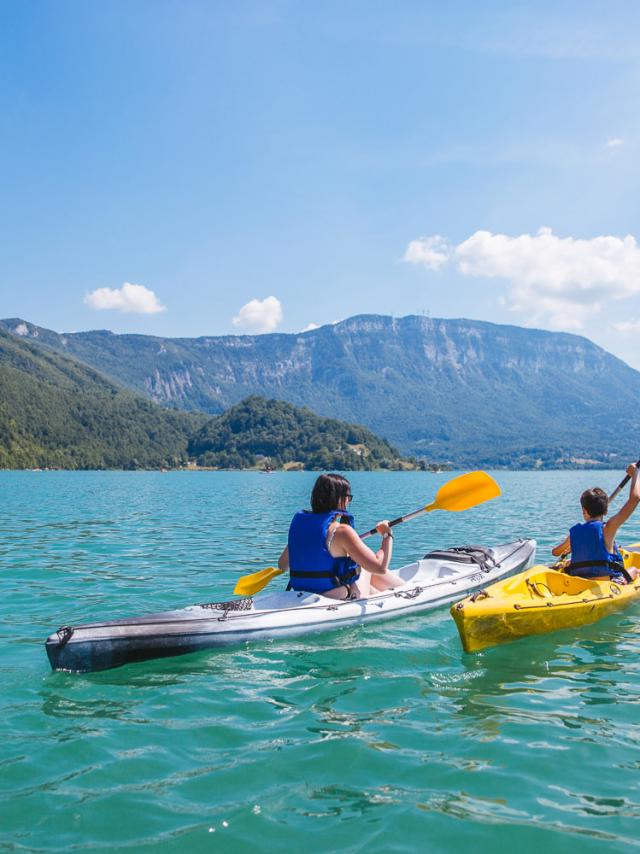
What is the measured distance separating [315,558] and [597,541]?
462 centimetres

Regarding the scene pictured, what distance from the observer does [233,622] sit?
867cm

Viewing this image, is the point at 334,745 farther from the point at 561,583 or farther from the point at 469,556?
the point at 469,556

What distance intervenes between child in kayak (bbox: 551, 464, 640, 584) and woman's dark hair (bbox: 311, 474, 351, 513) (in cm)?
399

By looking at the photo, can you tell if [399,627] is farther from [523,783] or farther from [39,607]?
[39,607]

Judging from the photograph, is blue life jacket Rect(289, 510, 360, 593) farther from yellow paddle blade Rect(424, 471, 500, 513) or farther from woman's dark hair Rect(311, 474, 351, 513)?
yellow paddle blade Rect(424, 471, 500, 513)

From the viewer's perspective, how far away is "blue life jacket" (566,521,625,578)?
35.2 ft

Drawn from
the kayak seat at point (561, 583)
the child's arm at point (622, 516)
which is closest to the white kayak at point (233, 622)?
the kayak seat at point (561, 583)

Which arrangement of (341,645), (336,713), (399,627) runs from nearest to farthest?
(336,713), (341,645), (399,627)

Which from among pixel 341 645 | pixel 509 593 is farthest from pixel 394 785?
pixel 509 593

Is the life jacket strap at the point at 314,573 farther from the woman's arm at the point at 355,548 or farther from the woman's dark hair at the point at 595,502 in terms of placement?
the woman's dark hair at the point at 595,502

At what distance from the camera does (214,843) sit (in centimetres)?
444

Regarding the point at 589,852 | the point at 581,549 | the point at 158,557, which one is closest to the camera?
the point at 589,852

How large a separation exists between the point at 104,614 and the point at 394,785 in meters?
7.44

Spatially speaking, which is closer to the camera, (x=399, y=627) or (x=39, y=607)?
(x=399, y=627)
